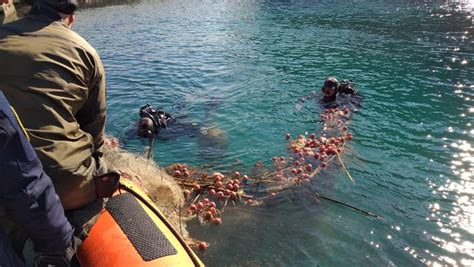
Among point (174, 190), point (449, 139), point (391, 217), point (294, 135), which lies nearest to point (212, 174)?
point (174, 190)

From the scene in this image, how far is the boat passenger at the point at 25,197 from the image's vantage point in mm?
3176

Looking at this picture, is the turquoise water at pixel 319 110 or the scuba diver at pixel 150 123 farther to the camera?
the scuba diver at pixel 150 123

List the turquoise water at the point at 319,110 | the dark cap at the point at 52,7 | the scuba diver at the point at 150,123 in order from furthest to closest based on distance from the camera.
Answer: the scuba diver at the point at 150,123 < the turquoise water at the point at 319,110 < the dark cap at the point at 52,7

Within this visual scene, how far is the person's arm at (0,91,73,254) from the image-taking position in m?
3.17

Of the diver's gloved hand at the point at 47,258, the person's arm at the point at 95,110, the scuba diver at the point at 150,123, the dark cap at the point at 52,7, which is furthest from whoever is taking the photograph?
the scuba diver at the point at 150,123

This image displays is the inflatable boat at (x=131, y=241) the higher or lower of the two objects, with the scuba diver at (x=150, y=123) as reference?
higher

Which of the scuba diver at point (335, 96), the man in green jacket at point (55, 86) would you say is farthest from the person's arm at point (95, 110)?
the scuba diver at point (335, 96)

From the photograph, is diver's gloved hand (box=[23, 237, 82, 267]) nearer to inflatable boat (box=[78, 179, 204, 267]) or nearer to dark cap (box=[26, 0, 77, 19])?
inflatable boat (box=[78, 179, 204, 267])

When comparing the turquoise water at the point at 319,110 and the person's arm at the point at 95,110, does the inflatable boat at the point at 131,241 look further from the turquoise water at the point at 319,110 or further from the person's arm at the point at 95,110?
the turquoise water at the point at 319,110

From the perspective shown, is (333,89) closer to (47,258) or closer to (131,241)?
(131,241)

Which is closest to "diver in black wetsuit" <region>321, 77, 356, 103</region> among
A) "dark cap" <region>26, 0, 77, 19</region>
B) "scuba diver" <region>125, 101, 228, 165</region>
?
"scuba diver" <region>125, 101, 228, 165</region>

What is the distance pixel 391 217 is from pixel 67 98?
7381 mm

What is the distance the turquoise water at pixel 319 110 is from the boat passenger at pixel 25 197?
4.25 metres

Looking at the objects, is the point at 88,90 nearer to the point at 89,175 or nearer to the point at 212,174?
the point at 89,175
